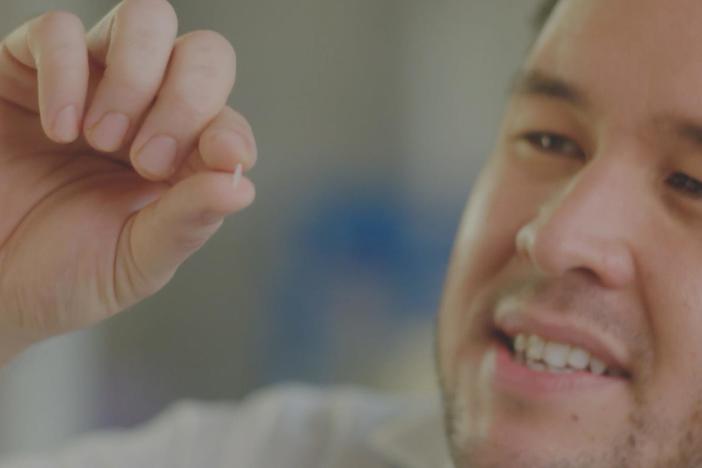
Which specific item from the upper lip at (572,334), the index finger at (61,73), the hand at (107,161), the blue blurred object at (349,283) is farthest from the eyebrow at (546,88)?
the blue blurred object at (349,283)

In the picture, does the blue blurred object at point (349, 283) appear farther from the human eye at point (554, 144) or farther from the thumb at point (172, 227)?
the thumb at point (172, 227)

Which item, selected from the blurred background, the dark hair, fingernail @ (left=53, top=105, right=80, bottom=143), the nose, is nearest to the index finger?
fingernail @ (left=53, top=105, right=80, bottom=143)

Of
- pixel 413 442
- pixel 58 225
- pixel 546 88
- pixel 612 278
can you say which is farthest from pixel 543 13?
pixel 58 225

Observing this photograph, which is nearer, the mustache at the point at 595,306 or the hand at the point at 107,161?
the hand at the point at 107,161

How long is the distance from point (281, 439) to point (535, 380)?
0.50 m

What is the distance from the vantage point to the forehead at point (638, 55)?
35.5 inches

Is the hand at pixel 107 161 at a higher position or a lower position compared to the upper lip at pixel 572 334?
higher

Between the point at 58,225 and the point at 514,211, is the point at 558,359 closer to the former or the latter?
the point at 514,211

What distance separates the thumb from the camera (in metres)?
0.65

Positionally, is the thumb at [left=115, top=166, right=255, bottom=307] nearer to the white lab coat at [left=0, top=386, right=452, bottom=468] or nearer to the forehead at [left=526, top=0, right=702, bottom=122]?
the forehead at [left=526, top=0, right=702, bottom=122]

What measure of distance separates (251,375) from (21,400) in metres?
0.50

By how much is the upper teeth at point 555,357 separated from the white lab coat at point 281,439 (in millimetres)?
350

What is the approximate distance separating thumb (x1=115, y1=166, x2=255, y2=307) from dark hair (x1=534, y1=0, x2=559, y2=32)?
570 millimetres

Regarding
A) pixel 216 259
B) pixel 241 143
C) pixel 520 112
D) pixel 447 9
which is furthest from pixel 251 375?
pixel 241 143
